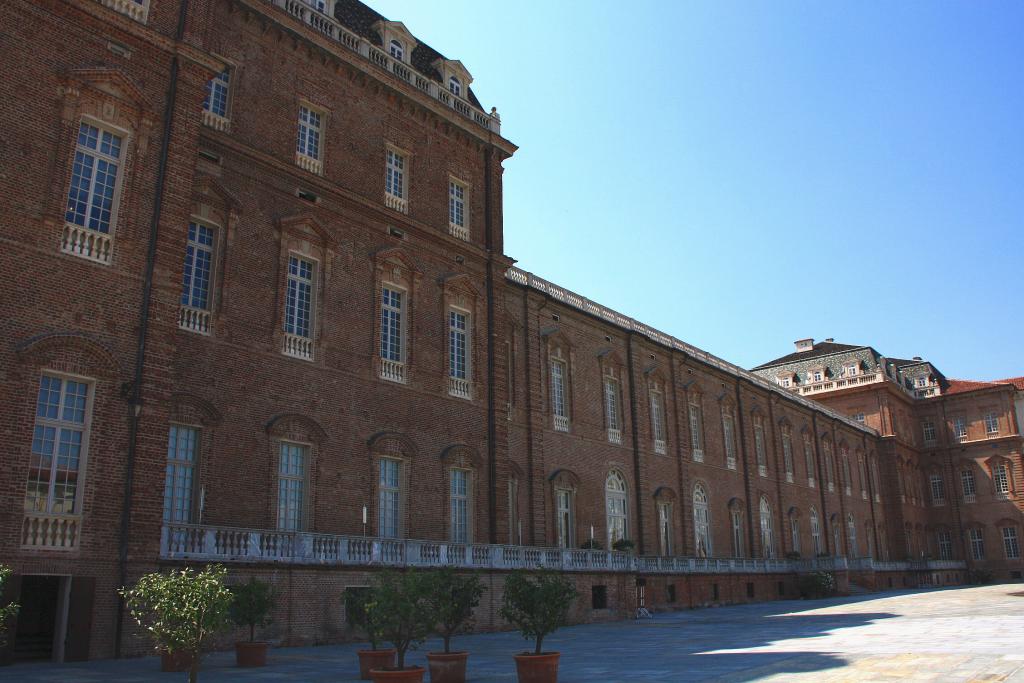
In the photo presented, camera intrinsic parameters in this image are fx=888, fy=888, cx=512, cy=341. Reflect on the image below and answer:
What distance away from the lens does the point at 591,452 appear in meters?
36.6

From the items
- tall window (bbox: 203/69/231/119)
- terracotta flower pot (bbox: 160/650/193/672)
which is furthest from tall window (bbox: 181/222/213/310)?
terracotta flower pot (bbox: 160/650/193/672)

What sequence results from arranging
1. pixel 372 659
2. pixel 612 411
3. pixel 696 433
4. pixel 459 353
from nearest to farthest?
1. pixel 372 659
2. pixel 459 353
3. pixel 612 411
4. pixel 696 433

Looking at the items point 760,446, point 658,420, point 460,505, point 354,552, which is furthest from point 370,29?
point 760,446

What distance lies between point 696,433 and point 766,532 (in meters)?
9.09

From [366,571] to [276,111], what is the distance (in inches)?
481

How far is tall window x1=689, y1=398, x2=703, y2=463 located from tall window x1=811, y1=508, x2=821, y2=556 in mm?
15365

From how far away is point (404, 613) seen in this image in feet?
39.8

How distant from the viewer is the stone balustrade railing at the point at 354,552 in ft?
60.2

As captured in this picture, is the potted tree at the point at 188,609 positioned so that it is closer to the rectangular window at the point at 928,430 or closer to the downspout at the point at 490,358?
the downspout at the point at 490,358

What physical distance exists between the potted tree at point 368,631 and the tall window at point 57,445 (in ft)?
17.4

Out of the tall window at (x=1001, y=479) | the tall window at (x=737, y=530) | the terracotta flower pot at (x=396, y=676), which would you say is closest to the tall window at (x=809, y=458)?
the tall window at (x=737, y=530)

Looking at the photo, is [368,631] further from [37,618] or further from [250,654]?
[37,618]

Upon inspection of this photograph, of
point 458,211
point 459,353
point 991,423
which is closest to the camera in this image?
point 459,353

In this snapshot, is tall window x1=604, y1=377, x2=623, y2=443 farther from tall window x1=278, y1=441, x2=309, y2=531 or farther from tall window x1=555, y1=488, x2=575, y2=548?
tall window x1=278, y1=441, x2=309, y2=531
